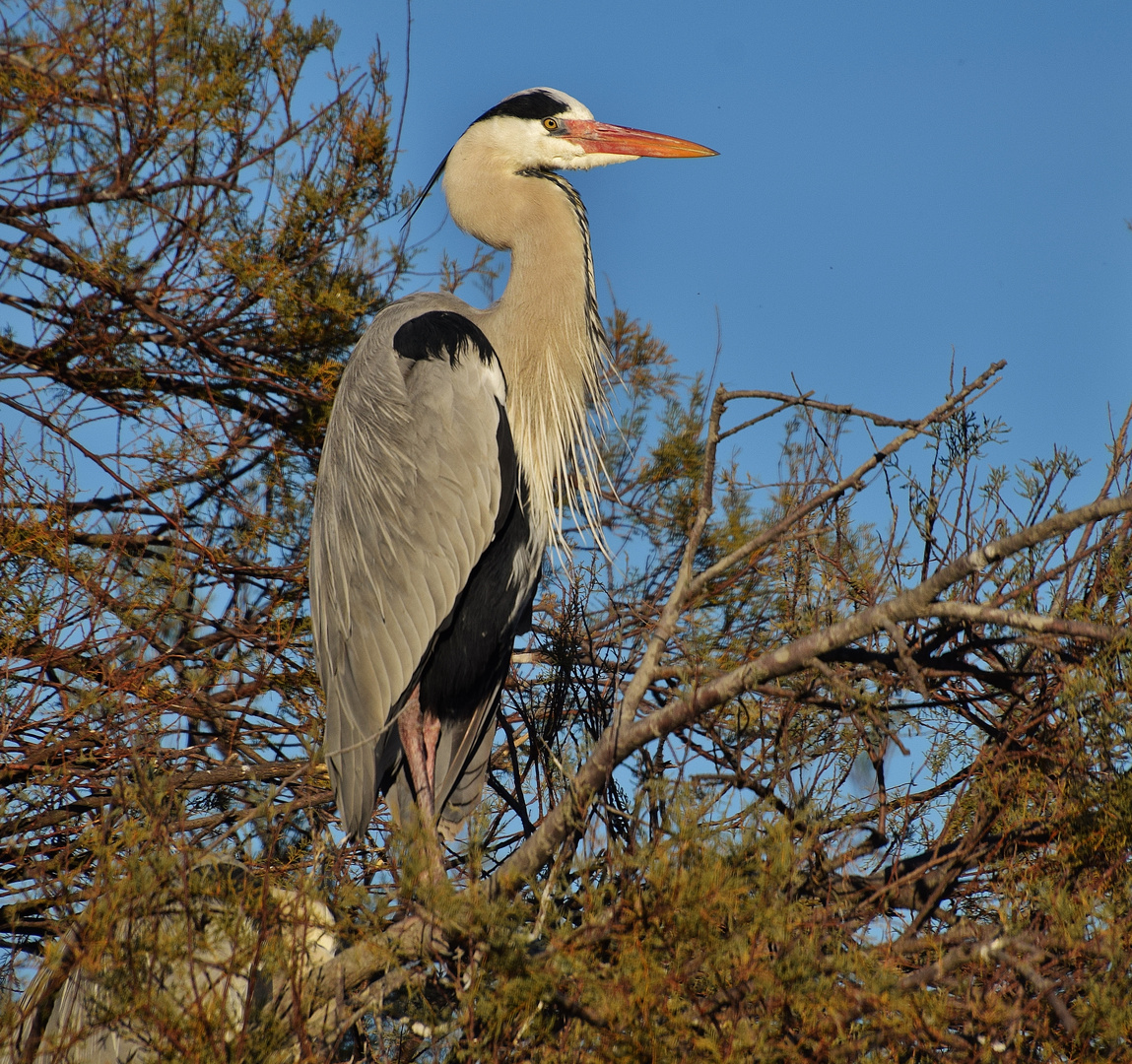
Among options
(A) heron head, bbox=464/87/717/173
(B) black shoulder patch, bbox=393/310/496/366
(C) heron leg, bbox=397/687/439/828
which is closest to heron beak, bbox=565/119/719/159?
(A) heron head, bbox=464/87/717/173

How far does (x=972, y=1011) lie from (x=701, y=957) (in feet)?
1.24

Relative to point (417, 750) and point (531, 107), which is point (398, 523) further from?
point (531, 107)

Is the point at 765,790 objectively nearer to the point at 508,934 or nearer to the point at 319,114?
the point at 508,934

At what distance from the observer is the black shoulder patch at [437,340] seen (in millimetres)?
3107

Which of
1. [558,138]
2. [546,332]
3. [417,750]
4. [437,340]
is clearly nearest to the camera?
[417,750]

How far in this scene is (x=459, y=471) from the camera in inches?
119

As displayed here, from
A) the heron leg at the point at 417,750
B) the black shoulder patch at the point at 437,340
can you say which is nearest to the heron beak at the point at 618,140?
the black shoulder patch at the point at 437,340

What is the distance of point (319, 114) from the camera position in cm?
375

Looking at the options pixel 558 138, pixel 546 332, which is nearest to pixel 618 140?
pixel 558 138

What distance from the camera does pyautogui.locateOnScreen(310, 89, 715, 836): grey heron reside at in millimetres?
2988

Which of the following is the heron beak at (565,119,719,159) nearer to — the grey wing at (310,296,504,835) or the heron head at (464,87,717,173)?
Answer: the heron head at (464,87,717,173)

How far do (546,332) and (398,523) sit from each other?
795 mm

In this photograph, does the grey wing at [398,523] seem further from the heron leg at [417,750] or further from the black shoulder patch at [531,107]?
the black shoulder patch at [531,107]

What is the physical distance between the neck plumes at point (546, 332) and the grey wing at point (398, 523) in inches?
7.8
